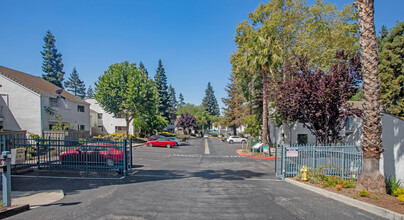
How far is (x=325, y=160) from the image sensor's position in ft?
36.9

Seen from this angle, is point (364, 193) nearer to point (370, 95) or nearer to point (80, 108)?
point (370, 95)

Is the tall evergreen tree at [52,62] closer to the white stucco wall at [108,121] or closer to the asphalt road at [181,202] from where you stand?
the white stucco wall at [108,121]

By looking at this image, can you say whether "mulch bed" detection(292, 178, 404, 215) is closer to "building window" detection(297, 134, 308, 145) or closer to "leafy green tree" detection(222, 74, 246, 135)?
"building window" detection(297, 134, 308, 145)

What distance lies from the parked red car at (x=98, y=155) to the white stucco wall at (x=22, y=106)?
16.2 meters

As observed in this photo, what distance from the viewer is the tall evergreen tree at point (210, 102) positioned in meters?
103

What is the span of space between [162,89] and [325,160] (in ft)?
180

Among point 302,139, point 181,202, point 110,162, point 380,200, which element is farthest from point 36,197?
point 302,139

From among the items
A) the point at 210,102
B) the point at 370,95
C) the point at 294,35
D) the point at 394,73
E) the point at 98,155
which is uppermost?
the point at 294,35

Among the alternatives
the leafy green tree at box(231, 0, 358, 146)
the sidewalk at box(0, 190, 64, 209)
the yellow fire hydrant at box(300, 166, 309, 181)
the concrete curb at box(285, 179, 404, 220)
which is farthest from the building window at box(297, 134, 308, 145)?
the sidewalk at box(0, 190, 64, 209)

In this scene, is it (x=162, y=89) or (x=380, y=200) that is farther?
(x=162, y=89)

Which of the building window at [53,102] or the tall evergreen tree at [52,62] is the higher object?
the tall evergreen tree at [52,62]

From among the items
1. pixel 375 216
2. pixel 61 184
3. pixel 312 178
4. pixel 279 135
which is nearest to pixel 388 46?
pixel 279 135

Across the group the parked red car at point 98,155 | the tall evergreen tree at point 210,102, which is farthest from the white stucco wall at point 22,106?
the tall evergreen tree at point 210,102

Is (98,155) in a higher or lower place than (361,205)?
higher
